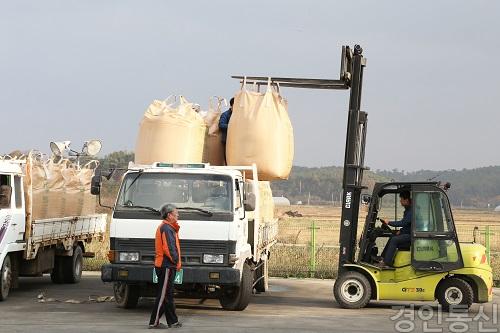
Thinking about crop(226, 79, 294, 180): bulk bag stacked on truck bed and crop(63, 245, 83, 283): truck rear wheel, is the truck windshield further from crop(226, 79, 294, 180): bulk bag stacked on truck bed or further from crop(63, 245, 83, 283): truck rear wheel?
crop(63, 245, 83, 283): truck rear wheel

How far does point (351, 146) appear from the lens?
57.5 feet

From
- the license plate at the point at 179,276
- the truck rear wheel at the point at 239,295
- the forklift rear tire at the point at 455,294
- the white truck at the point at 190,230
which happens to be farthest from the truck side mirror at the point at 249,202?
the forklift rear tire at the point at 455,294

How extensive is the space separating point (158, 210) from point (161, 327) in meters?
2.22

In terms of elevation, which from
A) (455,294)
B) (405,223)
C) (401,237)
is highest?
(405,223)

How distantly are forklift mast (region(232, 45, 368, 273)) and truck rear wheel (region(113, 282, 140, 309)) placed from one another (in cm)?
375

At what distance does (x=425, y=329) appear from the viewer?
14133 millimetres

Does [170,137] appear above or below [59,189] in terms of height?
above

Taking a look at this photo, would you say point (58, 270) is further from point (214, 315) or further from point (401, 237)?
point (401, 237)

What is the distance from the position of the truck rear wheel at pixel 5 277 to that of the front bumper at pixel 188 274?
278cm

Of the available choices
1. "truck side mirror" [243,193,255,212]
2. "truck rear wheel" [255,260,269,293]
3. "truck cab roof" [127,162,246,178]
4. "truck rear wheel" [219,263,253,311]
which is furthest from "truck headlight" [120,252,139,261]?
"truck rear wheel" [255,260,269,293]

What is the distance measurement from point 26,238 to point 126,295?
274 cm

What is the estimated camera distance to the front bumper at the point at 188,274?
48.7 feet

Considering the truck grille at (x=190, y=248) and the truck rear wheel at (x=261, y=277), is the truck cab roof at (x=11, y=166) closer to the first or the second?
Result: the truck grille at (x=190, y=248)

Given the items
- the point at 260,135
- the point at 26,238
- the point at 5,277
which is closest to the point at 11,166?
the point at 26,238
